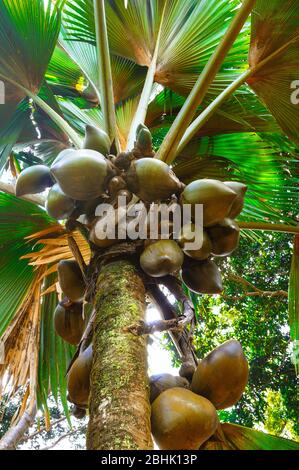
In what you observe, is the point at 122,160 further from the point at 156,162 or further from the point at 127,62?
the point at 127,62

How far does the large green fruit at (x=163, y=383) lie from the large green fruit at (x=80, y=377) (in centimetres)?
18

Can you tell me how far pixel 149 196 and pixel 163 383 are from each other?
63cm

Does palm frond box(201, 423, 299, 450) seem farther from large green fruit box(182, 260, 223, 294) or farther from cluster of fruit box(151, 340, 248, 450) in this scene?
large green fruit box(182, 260, 223, 294)

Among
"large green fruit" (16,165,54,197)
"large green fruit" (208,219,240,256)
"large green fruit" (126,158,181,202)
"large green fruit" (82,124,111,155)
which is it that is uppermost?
"large green fruit" (82,124,111,155)

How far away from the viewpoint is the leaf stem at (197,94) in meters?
1.84

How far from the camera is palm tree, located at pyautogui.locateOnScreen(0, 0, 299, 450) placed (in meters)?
2.12

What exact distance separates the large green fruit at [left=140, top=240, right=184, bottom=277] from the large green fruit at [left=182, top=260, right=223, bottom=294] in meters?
0.21

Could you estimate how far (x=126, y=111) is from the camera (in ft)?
10.2

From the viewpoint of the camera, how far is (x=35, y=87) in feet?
7.95

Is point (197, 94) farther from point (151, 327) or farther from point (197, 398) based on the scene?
point (197, 398)

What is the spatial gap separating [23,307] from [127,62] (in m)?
1.65

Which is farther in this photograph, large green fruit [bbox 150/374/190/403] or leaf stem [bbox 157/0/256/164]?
leaf stem [bbox 157/0/256/164]

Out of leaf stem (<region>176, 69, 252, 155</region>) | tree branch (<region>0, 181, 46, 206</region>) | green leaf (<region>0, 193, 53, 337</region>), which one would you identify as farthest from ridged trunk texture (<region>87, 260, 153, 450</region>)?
green leaf (<region>0, 193, 53, 337</region>)

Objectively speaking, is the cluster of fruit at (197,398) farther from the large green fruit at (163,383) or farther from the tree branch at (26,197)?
Result: the tree branch at (26,197)
